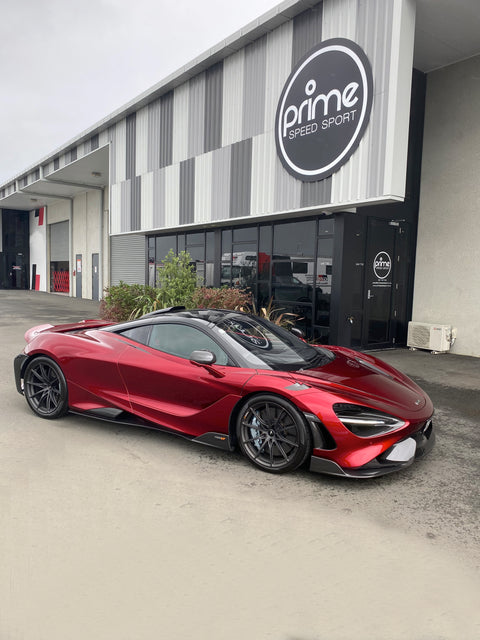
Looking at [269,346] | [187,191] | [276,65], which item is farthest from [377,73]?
[187,191]

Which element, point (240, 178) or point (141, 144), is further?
point (141, 144)

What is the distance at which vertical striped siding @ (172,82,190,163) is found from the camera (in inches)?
523

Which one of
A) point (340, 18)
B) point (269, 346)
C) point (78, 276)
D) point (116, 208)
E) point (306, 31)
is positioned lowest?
point (78, 276)

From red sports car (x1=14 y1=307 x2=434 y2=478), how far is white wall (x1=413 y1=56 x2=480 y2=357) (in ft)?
20.9

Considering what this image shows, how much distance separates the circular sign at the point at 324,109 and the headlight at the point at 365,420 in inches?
243

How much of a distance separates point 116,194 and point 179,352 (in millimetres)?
13730

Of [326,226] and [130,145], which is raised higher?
[130,145]

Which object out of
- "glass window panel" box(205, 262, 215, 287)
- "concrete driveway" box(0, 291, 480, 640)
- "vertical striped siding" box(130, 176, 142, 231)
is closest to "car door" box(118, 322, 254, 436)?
"concrete driveway" box(0, 291, 480, 640)

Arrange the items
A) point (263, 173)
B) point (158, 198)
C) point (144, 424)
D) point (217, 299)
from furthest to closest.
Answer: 1. point (158, 198)
2. point (263, 173)
3. point (217, 299)
4. point (144, 424)

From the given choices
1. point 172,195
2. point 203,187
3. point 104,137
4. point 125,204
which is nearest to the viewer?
point 203,187

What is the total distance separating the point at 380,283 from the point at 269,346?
6889 mm

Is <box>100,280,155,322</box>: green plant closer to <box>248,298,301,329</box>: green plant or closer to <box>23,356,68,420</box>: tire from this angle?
<box>248,298,301,329</box>: green plant

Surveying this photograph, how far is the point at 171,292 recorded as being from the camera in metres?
10.9

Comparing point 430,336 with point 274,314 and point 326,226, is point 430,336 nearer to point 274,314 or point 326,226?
point 326,226
